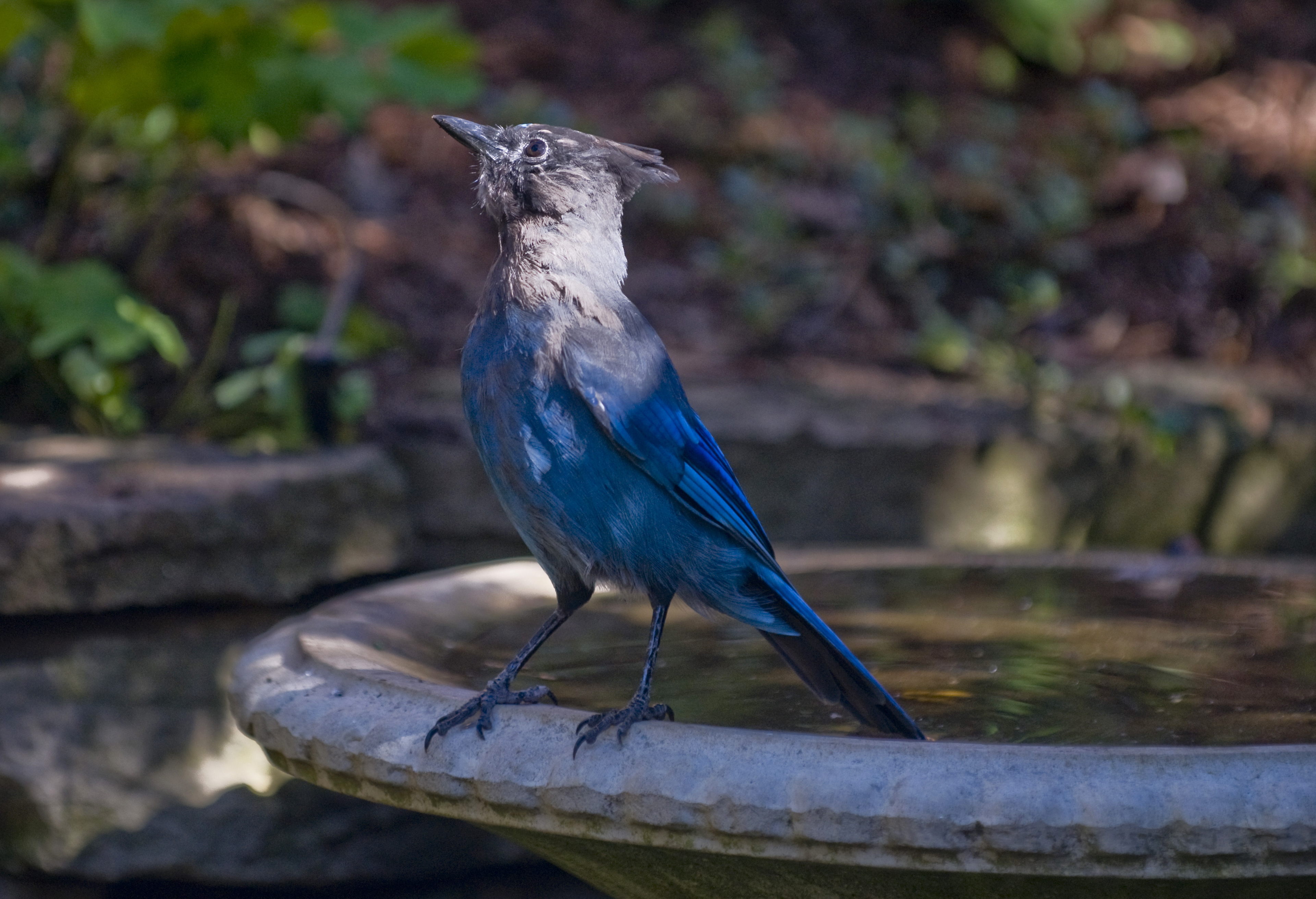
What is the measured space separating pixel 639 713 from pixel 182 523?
1.80m

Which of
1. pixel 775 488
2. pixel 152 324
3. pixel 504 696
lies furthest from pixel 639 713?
pixel 152 324

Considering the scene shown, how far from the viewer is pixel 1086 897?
1592mm

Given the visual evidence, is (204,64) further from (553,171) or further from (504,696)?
(504,696)

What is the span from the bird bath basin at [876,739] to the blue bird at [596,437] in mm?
162

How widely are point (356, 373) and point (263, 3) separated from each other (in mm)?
1156

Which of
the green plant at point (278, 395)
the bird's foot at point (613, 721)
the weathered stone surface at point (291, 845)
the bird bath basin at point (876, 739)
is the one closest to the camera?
the bird bath basin at point (876, 739)

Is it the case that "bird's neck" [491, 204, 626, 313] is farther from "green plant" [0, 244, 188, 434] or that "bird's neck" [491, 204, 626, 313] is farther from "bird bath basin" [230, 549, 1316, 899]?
"green plant" [0, 244, 188, 434]

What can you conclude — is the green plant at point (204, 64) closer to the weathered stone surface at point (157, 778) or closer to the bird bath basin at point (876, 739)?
the weathered stone surface at point (157, 778)

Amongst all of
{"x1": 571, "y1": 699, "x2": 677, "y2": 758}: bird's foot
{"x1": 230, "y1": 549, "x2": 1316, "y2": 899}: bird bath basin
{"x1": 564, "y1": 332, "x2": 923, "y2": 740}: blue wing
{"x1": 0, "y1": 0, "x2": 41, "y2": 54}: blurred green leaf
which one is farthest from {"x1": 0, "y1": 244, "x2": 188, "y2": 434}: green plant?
{"x1": 571, "y1": 699, "x2": 677, "y2": 758}: bird's foot

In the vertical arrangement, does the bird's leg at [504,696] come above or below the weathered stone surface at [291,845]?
above

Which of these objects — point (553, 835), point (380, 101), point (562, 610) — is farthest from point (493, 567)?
point (380, 101)

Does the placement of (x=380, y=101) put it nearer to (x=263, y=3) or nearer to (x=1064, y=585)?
(x=263, y=3)

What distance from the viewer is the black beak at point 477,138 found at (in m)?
2.21

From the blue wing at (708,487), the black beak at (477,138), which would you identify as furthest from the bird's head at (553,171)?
the blue wing at (708,487)
